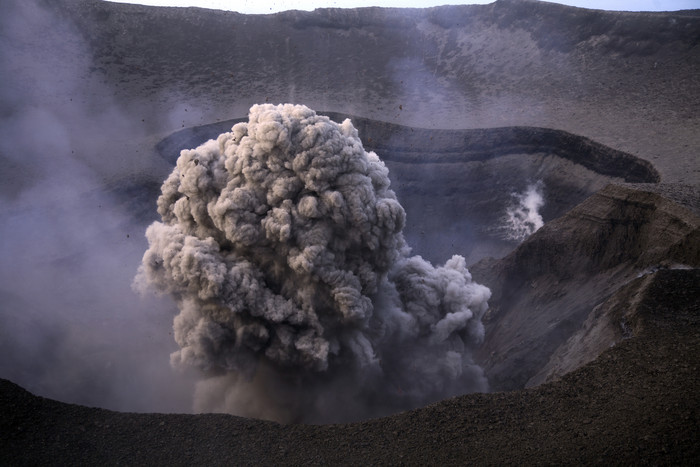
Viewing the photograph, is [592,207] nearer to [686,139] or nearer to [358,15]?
[686,139]

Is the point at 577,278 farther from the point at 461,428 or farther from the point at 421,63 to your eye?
the point at 421,63

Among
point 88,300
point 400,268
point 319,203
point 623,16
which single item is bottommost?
point 88,300

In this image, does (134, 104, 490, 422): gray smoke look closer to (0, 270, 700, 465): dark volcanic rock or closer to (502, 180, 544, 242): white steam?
(0, 270, 700, 465): dark volcanic rock

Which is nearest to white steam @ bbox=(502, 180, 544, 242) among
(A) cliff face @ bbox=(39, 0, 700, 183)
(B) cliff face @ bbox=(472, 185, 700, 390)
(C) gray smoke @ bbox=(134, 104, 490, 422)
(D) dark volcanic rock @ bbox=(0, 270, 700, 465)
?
Answer: (A) cliff face @ bbox=(39, 0, 700, 183)

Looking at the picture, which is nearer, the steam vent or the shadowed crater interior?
the steam vent

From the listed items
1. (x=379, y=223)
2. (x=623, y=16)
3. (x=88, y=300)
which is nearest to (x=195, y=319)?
(x=379, y=223)

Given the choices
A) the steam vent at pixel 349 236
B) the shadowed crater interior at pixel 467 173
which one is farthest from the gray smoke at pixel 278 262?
the shadowed crater interior at pixel 467 173
